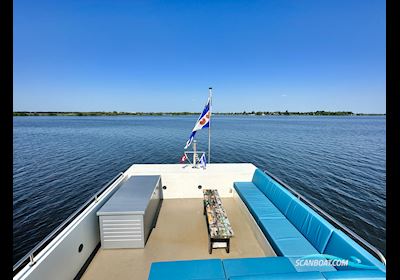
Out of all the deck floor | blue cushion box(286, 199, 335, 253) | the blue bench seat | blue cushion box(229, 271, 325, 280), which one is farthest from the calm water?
blue cushion box(229, 271, 325, 280)

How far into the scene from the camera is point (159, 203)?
545cm

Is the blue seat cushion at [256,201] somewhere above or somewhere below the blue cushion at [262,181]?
below

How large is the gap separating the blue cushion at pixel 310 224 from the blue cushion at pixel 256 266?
29.1 inches

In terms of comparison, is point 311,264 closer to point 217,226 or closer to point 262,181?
point 217,226

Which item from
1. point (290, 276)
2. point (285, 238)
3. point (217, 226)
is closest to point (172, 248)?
point (217, 226)

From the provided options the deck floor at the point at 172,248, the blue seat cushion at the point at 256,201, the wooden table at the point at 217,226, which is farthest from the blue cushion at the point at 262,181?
the wooden table at the point at 217,226

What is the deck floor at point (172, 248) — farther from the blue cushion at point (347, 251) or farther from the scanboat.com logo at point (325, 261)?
the blue cushion at point (347, 251)

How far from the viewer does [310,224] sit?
3.46 meters

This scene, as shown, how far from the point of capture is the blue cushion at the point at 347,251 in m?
2.46

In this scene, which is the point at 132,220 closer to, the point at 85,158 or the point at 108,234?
the point at 108,234

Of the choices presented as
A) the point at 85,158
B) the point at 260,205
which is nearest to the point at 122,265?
the point at 260,205

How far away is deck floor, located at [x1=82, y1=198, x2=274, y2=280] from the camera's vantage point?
10.7 feet

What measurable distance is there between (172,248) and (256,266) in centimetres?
168
